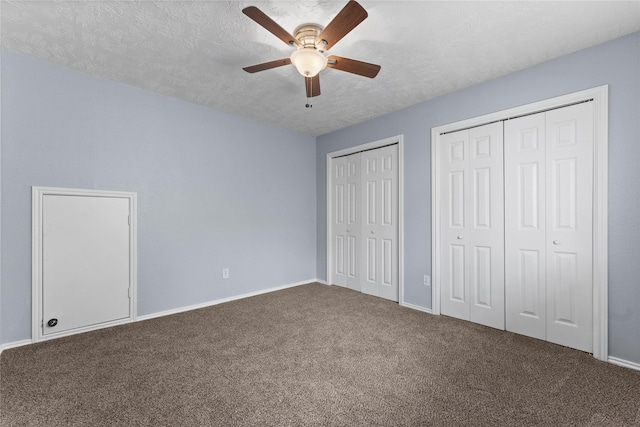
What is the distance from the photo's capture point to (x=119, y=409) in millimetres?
1724

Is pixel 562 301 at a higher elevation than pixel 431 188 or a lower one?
lower

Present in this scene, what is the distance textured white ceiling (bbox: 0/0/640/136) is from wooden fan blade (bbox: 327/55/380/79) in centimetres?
24

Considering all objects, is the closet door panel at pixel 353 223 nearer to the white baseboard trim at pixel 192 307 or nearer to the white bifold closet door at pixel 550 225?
the white baseboard trim at pixel 192 307

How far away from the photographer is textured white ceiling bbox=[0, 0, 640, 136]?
197cm

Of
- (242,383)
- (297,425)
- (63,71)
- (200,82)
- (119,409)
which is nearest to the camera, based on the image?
(297,425)

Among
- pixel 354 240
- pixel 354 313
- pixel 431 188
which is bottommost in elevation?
pixel 354 313

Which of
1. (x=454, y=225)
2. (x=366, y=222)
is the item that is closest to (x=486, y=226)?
(x=454, y=225)

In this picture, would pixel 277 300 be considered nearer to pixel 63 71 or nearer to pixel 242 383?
pixel 242 383

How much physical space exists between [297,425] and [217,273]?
2585 mm

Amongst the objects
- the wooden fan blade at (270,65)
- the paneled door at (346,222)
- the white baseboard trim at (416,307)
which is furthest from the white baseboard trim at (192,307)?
the wooden fan blade at (270,65)

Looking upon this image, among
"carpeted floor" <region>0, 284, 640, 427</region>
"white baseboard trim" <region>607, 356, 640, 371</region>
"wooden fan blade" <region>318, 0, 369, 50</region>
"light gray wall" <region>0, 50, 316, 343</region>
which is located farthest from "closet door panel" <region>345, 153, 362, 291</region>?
"white baseboard trim" <region>607, 356, 640, 371</region>

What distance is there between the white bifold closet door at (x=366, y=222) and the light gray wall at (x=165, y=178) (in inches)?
21.9

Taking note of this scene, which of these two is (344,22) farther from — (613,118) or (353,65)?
(613,118)

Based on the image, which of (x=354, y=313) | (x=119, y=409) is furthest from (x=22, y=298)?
(x=354, y=313)
